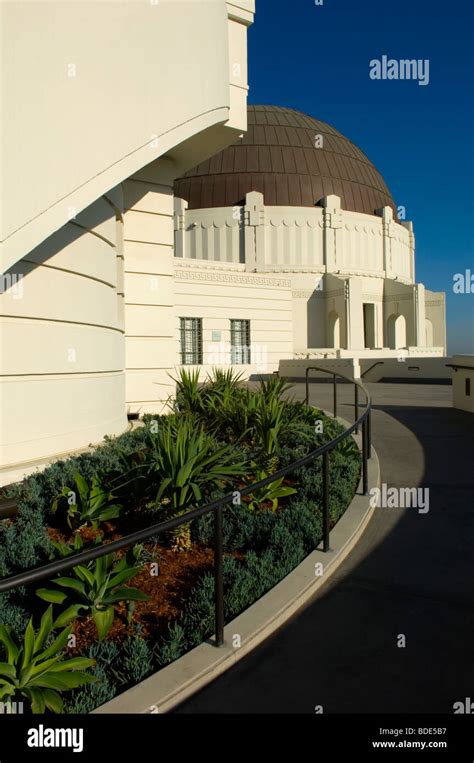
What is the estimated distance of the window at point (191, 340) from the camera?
24.1 m

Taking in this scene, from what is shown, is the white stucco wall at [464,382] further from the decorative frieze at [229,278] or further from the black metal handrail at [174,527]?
the decorative frieze at [229,278]

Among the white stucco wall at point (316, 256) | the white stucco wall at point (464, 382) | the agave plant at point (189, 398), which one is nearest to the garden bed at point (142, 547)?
the agave plant at point (189, 398)

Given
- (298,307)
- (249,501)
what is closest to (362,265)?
(298,307)

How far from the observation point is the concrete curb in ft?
7.95

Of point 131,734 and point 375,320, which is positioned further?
point 375,320

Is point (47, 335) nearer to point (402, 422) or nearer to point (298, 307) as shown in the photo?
point (402, 422)

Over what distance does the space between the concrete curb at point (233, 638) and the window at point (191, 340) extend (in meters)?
20.1

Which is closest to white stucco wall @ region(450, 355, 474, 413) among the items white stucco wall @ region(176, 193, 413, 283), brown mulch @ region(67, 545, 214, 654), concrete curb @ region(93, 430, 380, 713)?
concrete curb @ region(93, 430, 380, 713)

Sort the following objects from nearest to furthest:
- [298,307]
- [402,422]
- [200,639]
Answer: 1. [200,639]
2. [402,422]
3. [298,307]

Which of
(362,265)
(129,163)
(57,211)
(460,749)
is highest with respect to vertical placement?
(362,265)

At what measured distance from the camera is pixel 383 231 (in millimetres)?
37562

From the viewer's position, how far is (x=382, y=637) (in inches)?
115

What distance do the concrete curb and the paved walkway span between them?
0.19 feet

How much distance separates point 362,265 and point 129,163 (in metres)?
32.6
